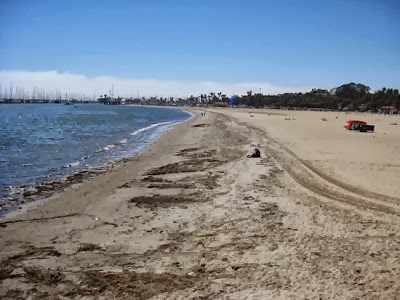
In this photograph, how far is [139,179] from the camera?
1380 centimetres

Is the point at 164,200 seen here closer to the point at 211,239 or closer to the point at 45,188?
the point at 211,239

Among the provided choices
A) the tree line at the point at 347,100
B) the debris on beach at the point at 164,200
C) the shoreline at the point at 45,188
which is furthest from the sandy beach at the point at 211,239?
the tree line at the point at 347,100

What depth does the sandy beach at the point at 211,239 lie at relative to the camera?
17.6ft

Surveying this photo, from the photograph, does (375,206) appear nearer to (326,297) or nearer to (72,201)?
(326,297)

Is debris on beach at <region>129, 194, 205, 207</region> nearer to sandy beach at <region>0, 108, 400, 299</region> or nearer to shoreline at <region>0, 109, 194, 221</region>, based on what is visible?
sandy beach at <region>0, 108, 400, 299</region>

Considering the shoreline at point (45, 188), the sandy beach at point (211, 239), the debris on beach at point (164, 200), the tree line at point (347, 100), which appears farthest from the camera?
the tree line at point (347, 100)

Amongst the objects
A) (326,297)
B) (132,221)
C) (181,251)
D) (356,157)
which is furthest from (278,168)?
(326,297)

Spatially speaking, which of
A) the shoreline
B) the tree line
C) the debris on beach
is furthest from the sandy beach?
the tree line

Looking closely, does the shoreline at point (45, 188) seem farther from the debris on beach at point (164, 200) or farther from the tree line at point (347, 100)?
the tree line at point (347, 100)

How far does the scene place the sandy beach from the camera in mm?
5352

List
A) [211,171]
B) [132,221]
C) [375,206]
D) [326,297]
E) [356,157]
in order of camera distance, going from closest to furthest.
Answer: [326,297]
[132,221]
[375,206]
[211,171]
[356,157]

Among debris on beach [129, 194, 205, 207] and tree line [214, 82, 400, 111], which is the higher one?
tree line [214, 82, 400, 111]

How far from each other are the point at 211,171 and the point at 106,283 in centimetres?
955

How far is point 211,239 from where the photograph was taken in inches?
285
